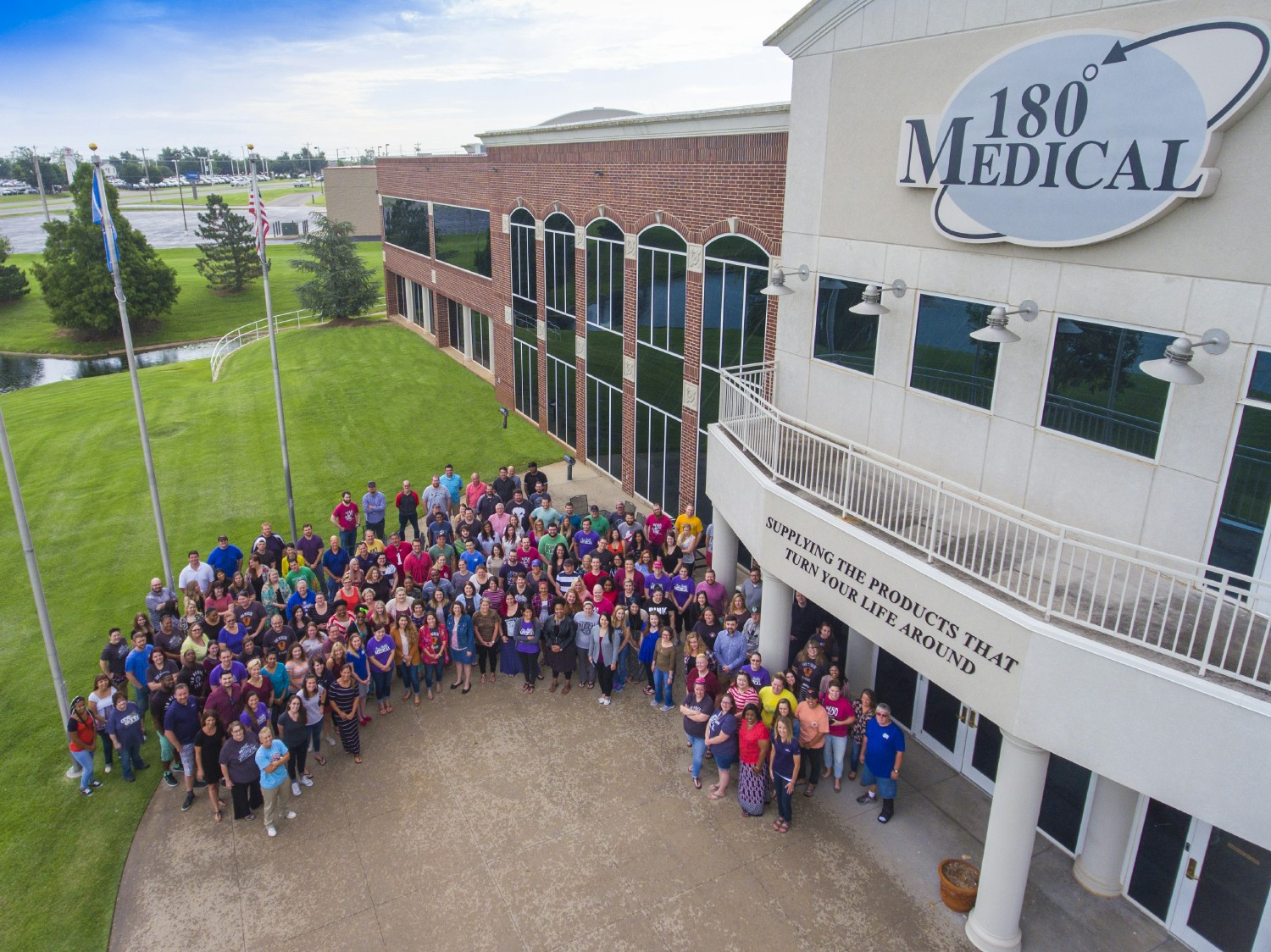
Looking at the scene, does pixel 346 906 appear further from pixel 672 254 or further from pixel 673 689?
pixel 672 254

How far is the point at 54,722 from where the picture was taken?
12.5 m

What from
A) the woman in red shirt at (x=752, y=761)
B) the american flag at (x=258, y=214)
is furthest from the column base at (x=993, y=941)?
the american flag at (x=258, y=214)

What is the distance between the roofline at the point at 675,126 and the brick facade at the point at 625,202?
0.50ft

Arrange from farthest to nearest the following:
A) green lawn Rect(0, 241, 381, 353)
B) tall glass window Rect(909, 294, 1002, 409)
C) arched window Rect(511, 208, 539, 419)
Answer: green lawn Rect(0, 241, 381, 353), arched window Rect(511, 208, 539, 419), tall glass window Rect(909, 294, 1002, 409)

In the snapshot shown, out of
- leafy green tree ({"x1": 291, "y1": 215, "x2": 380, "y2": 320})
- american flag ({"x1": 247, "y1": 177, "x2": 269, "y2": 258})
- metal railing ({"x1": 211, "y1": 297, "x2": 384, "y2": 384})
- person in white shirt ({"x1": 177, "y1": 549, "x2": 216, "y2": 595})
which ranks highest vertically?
american flag ({"x1": 247, "y1": 177, "x2": 269, "y2": 258})

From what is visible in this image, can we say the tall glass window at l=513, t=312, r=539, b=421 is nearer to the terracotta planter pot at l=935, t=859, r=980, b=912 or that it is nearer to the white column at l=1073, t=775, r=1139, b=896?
the terracotta planter pot at l=935, t=859, r=980, b=912

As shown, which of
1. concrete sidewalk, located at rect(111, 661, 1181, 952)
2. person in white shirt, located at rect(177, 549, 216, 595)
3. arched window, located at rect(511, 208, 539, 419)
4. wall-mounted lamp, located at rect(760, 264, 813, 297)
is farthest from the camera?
arched window, located at rect(511, 208, 539, 419)

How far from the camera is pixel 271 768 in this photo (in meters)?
9.81

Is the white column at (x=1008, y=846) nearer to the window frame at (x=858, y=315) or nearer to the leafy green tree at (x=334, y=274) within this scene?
the window frame at (x=858, y=315)

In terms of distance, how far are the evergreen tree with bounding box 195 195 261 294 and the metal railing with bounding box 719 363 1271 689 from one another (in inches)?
2469

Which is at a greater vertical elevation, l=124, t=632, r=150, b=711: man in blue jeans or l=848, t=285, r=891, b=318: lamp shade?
l=848, t=285, r=891, b=318: lamp shade

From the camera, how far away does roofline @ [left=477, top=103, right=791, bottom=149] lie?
13.9m

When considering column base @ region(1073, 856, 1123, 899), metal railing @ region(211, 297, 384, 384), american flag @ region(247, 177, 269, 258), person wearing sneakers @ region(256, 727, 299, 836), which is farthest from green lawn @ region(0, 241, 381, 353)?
column base @ region(1073, 856, 1123, 899)

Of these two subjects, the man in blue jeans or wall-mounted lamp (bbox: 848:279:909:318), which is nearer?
wall-mounted lamp (bbox: 848:279:909:318)
